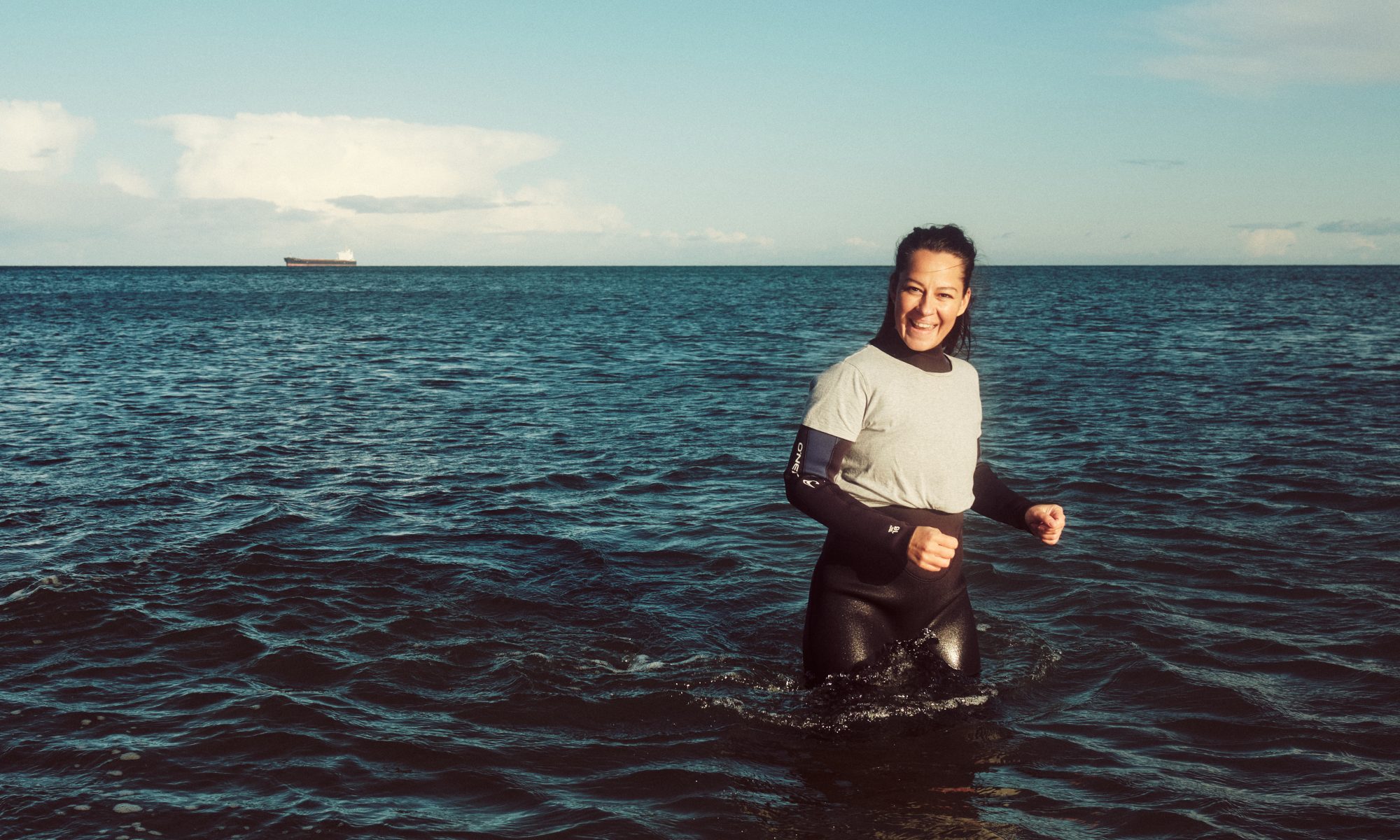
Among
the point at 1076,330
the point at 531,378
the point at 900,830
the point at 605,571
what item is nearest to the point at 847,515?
the point at 900,830

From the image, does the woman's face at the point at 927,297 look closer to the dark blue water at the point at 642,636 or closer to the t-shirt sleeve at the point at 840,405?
the t-shirt sleeve at the point at 840,405

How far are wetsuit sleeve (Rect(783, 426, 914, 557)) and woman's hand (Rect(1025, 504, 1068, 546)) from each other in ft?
2.15

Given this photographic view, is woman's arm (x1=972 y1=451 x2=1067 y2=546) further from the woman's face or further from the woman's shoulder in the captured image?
the woman's face

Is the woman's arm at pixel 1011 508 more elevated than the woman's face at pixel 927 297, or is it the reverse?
the woman's face at pixel 927 297

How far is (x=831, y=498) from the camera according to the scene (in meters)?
4.21

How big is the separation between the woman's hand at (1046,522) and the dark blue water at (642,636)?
89 cm

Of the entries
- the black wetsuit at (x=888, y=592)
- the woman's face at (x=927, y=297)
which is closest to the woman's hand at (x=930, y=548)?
the black wetsuit at (x=888, y=592)

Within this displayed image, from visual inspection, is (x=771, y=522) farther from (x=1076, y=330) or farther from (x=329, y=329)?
(x=329, y=329)

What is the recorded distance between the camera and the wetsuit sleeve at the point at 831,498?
4152 mm

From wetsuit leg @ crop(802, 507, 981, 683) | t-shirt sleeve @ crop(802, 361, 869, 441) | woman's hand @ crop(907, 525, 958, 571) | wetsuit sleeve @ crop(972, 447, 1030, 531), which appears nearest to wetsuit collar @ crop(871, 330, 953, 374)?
t-shirt sleeve @ crop(802, 361, 869, 441)

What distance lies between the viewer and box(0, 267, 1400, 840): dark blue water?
14.8 ft

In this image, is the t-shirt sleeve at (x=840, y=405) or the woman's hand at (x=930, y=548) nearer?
the woman's hand at (x=930, y=548)

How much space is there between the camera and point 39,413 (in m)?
17.2

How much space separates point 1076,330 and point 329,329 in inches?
1211
